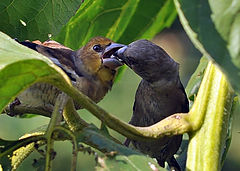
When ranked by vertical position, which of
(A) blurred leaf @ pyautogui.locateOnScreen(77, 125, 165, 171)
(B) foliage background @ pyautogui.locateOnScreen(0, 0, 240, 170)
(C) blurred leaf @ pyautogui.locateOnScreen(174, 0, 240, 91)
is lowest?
(B) foliage background @ pyautogui.locateOnScreen(0, 0, 240, 170)

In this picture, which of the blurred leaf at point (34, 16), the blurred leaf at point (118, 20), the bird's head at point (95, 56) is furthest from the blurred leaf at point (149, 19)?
the blurred leaf at point (34, 16)

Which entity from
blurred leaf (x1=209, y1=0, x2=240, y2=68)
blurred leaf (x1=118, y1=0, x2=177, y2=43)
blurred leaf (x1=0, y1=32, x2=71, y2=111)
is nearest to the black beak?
blurred leaf (x1=118, y1=0, x2=177, y2=43)

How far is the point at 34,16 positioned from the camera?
1.38 m

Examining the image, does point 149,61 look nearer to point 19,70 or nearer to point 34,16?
point 34,16

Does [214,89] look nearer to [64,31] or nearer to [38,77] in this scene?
[38,77]

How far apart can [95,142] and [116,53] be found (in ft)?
3.24

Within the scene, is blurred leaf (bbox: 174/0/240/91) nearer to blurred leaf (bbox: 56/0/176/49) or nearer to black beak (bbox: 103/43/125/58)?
blurred leaf (bbox: 56/0/176/49)

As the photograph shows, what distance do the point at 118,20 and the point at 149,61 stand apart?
9.2 inches

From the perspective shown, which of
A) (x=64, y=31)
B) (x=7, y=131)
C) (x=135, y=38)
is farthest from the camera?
(x=7, y=131)

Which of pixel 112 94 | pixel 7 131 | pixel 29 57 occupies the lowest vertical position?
pixel 112 94

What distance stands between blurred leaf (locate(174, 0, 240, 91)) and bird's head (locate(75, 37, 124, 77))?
50.7 inches

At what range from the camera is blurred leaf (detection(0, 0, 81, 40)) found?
132 centimetres

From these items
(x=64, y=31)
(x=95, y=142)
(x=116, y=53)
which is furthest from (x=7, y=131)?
(x=95, y=142)

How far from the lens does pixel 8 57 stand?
0.89 meters
